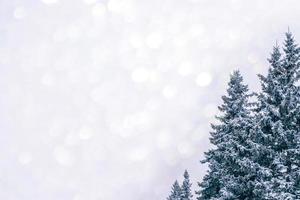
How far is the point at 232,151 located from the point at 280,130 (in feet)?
14.4

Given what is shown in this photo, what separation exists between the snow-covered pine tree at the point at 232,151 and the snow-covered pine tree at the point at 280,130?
1167 millimetres

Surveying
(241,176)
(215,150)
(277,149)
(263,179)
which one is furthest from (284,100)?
(215,150)

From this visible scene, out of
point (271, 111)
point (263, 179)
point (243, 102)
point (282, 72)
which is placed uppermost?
point (243, 102)

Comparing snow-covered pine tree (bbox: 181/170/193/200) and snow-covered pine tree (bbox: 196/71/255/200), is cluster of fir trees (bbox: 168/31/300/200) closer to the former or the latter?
snow-covered pine tree (bbox: 196/71/255/200)

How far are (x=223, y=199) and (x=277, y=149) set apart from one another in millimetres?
4839

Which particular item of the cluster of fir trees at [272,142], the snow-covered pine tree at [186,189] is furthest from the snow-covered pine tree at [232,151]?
the snow-covered pine tree at [186,189]

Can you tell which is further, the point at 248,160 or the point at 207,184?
the point at 207,184

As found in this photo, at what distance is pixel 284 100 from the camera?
68.1 ft

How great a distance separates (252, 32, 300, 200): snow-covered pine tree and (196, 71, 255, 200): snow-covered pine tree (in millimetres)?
1167

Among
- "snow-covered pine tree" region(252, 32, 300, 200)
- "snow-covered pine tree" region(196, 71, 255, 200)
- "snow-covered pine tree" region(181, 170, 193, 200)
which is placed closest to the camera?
"snow-covered pine tree" region(252, 32, 300, 200)

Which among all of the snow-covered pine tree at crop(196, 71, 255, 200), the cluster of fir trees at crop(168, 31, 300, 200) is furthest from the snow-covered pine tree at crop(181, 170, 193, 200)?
the cluster of fir trees at crop(168, 31, 300, 200)

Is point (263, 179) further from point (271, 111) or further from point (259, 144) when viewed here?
point (271, 111)

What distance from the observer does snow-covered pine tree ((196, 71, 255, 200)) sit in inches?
953

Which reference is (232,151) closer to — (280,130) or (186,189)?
(280,130)
